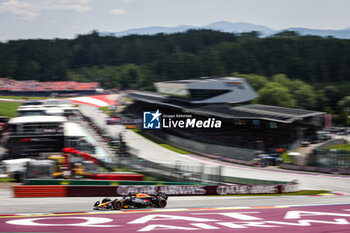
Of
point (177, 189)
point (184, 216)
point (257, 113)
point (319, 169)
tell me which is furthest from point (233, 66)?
point (184, 216)

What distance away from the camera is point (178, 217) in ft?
48.2

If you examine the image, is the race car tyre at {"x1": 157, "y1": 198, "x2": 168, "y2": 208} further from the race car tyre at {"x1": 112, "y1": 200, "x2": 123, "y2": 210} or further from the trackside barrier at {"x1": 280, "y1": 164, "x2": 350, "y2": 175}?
the trackside barrier at {"x1": 280, "y1": 164, "x2": 350, "y2": 175}

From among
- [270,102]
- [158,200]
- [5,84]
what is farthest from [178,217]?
[5,84]

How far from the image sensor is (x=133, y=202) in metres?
15.6

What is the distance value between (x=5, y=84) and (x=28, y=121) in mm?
87246

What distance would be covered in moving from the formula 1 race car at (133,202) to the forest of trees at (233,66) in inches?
2528

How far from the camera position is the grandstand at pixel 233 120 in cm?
4316

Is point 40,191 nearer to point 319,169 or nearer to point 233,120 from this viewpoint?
point 319,169

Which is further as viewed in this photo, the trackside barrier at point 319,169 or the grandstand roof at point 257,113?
the grandstand roof at point 257,113

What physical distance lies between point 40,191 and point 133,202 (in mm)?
5557

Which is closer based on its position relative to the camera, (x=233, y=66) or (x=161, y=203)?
(x=161, y=203)

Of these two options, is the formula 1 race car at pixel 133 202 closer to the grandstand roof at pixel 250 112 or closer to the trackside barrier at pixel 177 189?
the trackside barrier at pixel 177 189

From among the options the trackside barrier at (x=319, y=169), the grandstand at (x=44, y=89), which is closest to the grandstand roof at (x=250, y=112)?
the trackside barrier at (x=319, y=169)

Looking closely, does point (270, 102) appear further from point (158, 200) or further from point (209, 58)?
point (158, 200)
